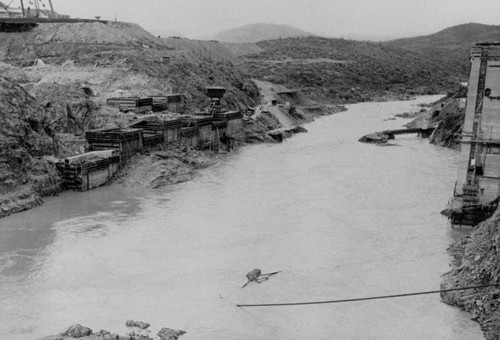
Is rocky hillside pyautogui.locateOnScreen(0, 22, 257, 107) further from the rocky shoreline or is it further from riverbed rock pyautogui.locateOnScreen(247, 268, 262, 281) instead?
the rocky shoreline

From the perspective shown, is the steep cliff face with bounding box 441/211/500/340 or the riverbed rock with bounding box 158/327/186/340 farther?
the steep cliff face with bounding box 441/211/500/340

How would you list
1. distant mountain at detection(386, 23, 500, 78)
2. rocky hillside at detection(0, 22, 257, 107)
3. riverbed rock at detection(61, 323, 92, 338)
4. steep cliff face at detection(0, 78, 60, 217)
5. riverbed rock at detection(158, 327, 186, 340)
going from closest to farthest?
1. riverbed rock at detection(61, 323, 92, 338)
2. riverbed rock at detection(158, 327, 186, 340)
3. steep cliff face at detection(0, 78, 60, 217)
4. rocky hillside at detection(0, 22, 257, 107)
5. distant mountain at detection(386, 23, 500, 78)

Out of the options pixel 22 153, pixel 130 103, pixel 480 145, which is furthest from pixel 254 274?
pixel 130 103

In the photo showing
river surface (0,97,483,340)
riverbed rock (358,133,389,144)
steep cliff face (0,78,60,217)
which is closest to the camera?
river surface (0,97,483,340)

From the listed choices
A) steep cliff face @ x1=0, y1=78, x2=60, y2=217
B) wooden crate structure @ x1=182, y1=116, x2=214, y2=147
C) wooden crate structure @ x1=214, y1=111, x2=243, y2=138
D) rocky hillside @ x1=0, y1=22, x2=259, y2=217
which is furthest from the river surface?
wooden crate structure @ x1=214, y1=111, x2=243, y2=138

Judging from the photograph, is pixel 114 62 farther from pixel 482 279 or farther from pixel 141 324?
pixel 482 279

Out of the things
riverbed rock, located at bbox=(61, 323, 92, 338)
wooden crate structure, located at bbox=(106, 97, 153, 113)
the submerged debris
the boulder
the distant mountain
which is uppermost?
the distant mountain

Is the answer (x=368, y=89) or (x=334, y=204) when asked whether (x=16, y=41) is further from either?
(x=368, y=89)
